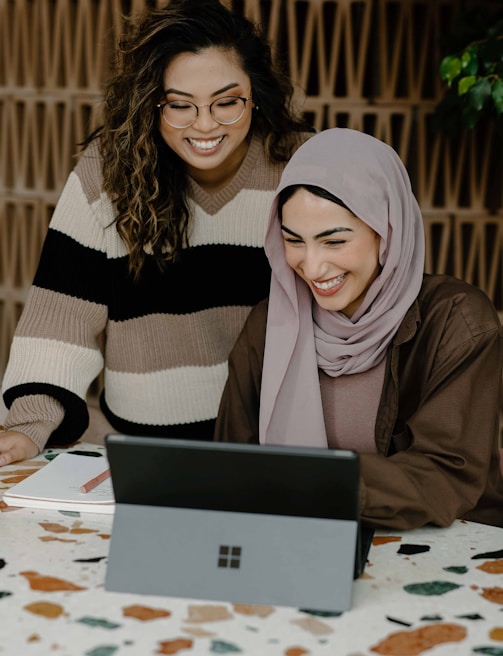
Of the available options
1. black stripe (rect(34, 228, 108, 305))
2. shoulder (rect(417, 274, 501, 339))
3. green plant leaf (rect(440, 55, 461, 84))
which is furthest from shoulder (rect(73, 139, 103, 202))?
Result: green plant leaf (rect(440, 55, 461, 84))

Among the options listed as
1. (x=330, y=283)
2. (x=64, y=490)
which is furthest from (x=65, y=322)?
(x=330, y=283)

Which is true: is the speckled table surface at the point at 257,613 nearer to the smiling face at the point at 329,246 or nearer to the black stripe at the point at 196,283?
the smiling face at the point at 329,246

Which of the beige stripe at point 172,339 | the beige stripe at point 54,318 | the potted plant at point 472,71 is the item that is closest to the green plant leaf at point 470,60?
the potted plant at point 472,71

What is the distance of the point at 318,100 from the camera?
3197mm

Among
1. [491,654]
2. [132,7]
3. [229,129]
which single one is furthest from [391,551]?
[132,7]

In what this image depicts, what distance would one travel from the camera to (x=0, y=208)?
3.47 m

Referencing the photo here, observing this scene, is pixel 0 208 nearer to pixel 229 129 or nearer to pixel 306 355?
pixel 229 129

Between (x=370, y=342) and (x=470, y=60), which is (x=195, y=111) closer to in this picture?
(x=370, y=342)

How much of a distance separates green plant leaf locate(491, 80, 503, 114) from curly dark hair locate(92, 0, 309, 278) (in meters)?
0.70

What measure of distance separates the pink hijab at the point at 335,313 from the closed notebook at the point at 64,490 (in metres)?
0.35

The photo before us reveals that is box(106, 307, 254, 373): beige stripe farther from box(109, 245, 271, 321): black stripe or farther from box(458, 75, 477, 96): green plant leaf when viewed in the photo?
box(458, 75, 477, 96): green plant leaf

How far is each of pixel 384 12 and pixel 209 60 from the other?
1.32 m

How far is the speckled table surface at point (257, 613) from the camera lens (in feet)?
3.60

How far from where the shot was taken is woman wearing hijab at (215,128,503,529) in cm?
156
